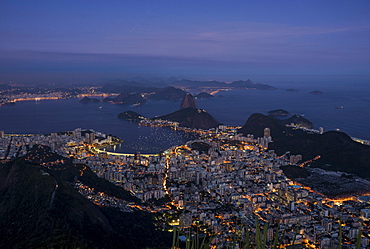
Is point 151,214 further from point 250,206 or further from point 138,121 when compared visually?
point 138,121

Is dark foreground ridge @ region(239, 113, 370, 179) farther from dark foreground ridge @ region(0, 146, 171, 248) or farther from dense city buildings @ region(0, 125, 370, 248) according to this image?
dark foreground ridge @ region(0, 146, 171, 248)

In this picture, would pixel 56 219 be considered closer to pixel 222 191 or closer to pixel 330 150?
pixel 222 191

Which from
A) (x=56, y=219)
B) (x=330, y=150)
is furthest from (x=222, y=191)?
(x=330, y=150)

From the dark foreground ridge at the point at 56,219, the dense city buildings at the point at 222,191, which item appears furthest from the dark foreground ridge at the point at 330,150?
the dark foreground ridge at the point at 56,219

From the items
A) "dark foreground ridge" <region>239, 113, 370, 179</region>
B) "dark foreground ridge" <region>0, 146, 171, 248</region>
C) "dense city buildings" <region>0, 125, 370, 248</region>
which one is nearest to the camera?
"dark foreground ridge" <region>0, 146, 171, 248</region>

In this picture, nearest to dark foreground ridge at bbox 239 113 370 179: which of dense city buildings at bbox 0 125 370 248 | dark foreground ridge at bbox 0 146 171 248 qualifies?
dense city buildings at bbox 0 125 370 248

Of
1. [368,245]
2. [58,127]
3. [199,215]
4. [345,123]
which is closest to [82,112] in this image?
[58,127]
